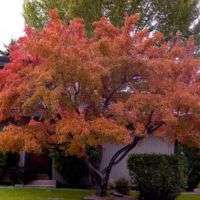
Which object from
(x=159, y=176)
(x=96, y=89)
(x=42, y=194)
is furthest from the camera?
(x=42, y=194)

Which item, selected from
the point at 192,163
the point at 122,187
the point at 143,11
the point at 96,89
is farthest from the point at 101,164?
the point at 143,11

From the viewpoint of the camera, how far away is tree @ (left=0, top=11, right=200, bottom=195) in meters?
18.0

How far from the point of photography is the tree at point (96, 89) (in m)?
18.0

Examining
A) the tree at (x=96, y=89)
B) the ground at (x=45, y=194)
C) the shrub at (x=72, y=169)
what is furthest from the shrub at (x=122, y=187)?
the tree at (x=96, y=89)

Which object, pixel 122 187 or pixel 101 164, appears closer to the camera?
pixel 122 187

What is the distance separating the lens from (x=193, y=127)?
19.5 metres

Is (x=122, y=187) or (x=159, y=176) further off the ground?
(x=159, y=176)

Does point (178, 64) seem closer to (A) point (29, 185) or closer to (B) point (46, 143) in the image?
(B) point (46, 143)

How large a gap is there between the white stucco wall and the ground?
317 cm

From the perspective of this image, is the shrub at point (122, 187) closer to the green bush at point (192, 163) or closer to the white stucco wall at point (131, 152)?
the white stucco wall at point (131, 152)

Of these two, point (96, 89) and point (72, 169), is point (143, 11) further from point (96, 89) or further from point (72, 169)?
point (96, 89)

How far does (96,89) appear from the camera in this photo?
18.7 metres

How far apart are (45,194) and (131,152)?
6.56 metres

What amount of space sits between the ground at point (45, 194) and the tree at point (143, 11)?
47.4 ft
